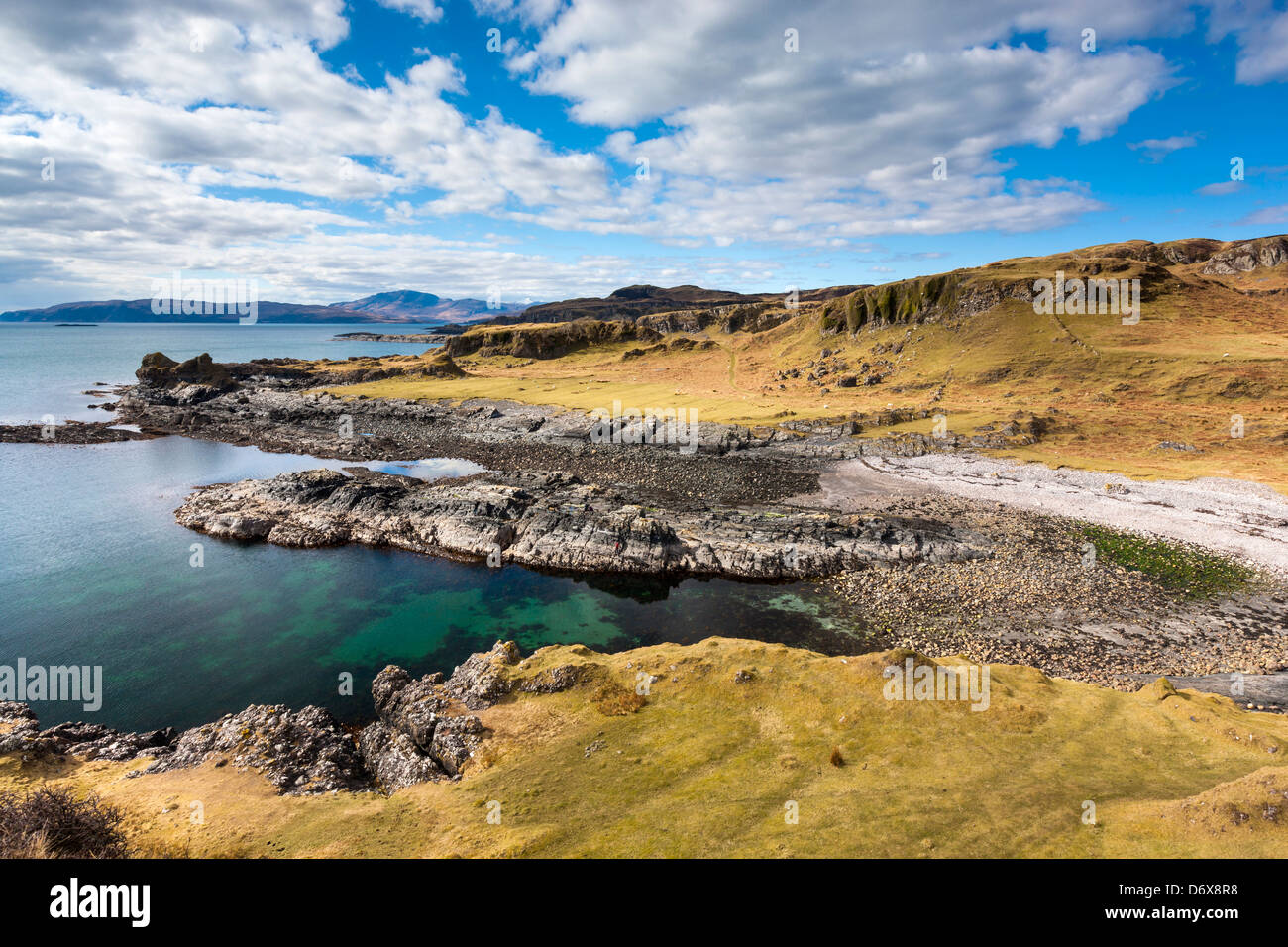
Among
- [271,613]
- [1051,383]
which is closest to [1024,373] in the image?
[1051,383]

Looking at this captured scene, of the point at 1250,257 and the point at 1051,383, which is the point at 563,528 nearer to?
the point at 1051,383

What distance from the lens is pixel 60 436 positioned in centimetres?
7975

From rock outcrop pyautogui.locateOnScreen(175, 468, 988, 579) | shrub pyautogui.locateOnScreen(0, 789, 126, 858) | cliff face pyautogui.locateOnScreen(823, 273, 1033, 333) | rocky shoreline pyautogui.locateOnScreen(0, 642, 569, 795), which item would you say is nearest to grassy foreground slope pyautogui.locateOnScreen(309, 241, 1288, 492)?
cliff face pyautogui.locateOnScreen(823, 273, 1033, 333)

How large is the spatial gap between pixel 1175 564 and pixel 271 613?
209 feet

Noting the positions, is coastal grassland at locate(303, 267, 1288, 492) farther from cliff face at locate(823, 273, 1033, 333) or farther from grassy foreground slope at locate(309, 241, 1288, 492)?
cliff face at locate(823, 273, 1033, 333)

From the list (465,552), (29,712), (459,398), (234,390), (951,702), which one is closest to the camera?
(951,702)

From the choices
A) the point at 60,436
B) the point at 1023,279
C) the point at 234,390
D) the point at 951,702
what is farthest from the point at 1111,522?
the point at 234,390

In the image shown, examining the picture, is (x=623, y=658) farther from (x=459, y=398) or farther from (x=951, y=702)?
(x=459, y=398)

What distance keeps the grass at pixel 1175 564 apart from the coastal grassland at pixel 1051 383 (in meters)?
21.3

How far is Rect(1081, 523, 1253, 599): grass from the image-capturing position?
35625 millimetres

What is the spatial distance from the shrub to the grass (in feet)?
176

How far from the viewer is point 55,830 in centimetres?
1370

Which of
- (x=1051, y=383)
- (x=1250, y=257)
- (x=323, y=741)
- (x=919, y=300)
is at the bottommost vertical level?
(x=323, y=741)

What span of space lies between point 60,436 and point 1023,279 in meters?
176
